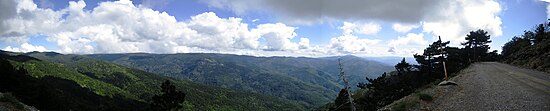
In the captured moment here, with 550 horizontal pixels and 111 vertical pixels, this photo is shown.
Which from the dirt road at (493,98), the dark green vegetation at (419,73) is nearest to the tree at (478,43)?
the dark green vegetation at (419,73)

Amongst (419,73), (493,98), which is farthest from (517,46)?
(493,98)

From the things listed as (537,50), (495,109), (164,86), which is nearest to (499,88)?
(495,109)

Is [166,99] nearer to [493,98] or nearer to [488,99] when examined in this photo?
[488,99]

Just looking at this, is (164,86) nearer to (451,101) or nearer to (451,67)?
(451,101)

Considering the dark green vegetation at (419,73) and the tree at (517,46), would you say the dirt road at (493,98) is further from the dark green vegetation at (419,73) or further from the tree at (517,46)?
the tree at (517,46)

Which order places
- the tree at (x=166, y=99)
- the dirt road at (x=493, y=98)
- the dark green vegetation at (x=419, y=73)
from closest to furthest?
the dirt road at (x=493, y=98), the dark green vegetation at (x=419, y=73), the tree at (x=166, y=99)

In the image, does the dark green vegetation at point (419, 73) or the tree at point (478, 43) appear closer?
the dark green vegetation at point (419, 73)

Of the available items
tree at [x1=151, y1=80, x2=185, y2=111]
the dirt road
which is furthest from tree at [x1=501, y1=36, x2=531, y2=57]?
tree at [x1=151, y1=80, x2=185, y2=111]
